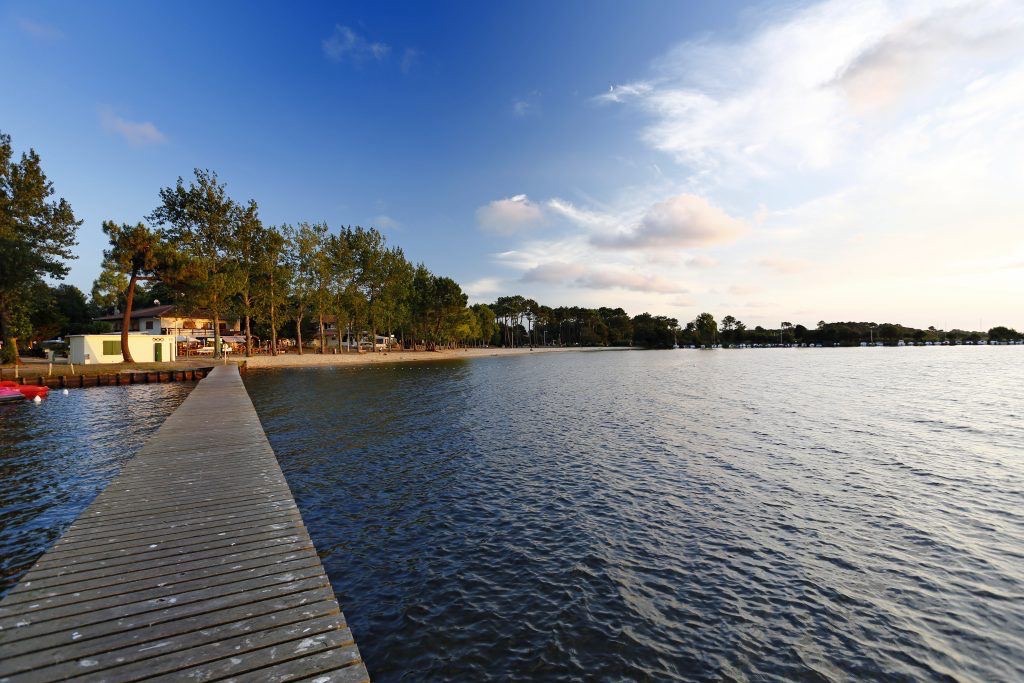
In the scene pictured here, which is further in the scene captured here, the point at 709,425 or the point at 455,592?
the point at 709,425

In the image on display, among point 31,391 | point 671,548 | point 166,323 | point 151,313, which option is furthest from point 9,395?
point 151,313

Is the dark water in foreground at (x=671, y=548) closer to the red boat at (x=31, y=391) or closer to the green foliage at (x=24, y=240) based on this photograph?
the red boat at (x=31, y=391)

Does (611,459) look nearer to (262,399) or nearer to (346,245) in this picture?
(262,399)

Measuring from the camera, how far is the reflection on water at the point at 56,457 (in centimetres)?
1110

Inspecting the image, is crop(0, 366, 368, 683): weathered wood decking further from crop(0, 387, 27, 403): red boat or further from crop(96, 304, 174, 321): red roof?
crop(96, 304, 174, 321): red roof

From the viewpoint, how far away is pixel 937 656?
7320 millimetres

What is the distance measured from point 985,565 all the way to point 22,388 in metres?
51.2

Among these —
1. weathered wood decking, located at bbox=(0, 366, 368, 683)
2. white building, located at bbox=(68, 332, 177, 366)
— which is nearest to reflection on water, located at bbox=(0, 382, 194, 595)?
weathered wood decking, located at bbox=(0, 366, 368, 683)

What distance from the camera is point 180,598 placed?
636 cm

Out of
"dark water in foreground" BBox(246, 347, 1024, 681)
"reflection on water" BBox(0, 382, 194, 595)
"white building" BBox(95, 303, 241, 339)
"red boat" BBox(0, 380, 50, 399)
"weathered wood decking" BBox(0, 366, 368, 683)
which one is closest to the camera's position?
"weathered wood decking" BBox(0, 366, 368, 683)

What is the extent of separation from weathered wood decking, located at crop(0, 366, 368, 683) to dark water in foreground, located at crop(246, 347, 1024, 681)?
1.81 m

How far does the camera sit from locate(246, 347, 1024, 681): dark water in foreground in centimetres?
A: 742

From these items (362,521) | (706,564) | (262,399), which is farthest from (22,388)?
(706,564)

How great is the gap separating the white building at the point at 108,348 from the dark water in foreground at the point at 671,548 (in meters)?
45.1
